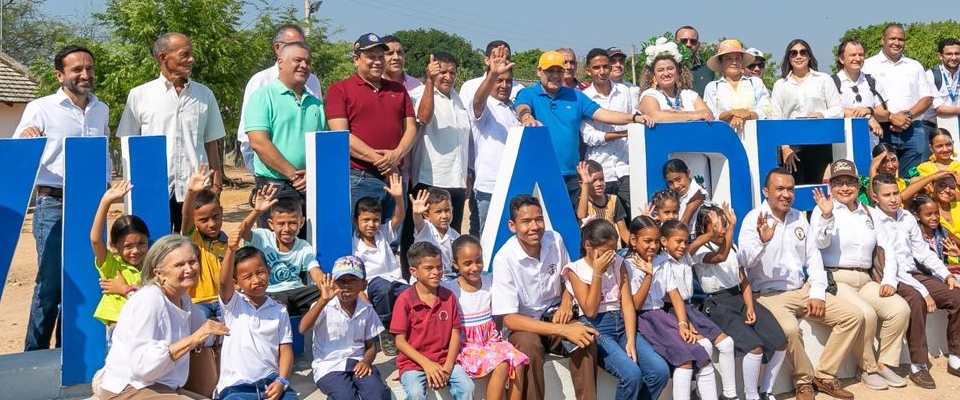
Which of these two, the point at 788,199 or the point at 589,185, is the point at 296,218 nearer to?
the point at 589,185

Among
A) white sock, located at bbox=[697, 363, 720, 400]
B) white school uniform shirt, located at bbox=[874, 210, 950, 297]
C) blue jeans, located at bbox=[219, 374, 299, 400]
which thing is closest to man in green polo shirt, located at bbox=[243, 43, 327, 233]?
blue jeans, located at bbox=[219, 374, 299, 400]

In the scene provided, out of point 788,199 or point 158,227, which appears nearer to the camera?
point 158,227

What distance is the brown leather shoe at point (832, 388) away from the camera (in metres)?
5.61

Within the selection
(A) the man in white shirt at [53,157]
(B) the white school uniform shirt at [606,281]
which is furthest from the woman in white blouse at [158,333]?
(B) the white school uniform shirt at [606,281]

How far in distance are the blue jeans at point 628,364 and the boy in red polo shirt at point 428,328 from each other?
87 cm

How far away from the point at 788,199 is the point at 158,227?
3992 mm

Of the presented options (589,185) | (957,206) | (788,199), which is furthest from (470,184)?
(957,206)

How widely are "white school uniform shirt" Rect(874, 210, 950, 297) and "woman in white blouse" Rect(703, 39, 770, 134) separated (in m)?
1.37

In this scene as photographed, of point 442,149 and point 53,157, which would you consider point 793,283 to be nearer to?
point 442,149

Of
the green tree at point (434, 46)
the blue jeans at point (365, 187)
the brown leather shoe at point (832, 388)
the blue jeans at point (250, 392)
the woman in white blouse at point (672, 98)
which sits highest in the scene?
the green tree at point (434, 46)

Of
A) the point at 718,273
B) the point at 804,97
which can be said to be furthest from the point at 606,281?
the point at 804,97

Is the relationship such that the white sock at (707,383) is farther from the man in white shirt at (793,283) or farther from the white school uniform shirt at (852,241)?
the white school uniform shirt at (852,241)

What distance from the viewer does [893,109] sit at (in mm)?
7957

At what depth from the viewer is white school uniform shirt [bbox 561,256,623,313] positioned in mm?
5199
